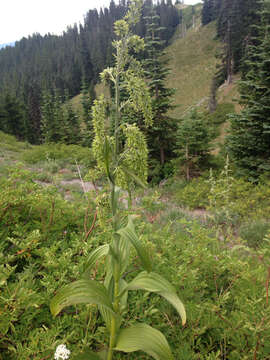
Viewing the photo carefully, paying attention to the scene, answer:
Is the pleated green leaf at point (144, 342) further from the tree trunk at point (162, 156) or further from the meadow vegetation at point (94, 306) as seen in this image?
the tree trunk at point (162, 156)

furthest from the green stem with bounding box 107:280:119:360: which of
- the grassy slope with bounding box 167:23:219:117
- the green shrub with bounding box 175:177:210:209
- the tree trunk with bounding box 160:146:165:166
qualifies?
the grassy slope with bounding box 167:23:219:117

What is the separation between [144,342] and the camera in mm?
1598

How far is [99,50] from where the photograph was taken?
86312 mm

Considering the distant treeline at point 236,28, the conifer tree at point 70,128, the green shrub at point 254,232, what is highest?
the distant treeline at point 236,28

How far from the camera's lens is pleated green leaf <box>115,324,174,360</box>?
5.10 ft

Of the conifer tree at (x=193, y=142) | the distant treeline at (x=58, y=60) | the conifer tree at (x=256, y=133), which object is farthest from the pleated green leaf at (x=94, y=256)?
the distant treeline at (x=58, y=60)

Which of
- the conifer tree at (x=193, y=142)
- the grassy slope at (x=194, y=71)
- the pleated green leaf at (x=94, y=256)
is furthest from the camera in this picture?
the grassy slope at (x=194, y=71)

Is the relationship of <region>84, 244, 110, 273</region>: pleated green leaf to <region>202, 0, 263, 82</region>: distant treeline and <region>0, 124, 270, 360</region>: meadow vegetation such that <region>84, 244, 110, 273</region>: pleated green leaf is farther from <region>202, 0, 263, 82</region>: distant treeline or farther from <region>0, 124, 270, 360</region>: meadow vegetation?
<region>202, 0, 263, 82</region>: distant treeline

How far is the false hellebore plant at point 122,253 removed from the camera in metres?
1.58

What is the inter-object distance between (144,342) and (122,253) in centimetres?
62

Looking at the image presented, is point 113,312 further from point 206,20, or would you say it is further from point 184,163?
point 206,20

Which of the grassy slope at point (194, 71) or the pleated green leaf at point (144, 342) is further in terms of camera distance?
the grassy slope at point (194, 71)

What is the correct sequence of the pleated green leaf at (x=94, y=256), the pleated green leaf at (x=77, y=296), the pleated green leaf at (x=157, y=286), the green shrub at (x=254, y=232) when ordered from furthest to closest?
the green shrub at (x=254, y=232) → the pleated green leaf at (x=94, y=256) → the pleated green leaf at (x=157, y=286) → the pleated green leaf at (x=77, y=296)

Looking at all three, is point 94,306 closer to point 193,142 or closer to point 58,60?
point 193,142
